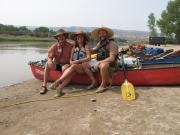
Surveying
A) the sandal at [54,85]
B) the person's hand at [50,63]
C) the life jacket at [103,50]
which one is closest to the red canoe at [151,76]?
the life jacket at [103,50]

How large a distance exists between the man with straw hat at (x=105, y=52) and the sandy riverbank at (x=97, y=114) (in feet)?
0.90

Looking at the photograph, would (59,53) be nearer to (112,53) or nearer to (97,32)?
(97,32)

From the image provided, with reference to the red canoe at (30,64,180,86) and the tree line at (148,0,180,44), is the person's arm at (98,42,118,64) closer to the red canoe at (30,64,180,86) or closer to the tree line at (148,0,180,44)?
the red canoe at (30,64,180,86)

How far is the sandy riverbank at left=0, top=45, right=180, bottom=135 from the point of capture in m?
5.33

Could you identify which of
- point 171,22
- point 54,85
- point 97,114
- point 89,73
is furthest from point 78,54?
point 171,22

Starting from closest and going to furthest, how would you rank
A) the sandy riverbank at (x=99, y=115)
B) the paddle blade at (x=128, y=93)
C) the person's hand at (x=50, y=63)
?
the sandy riverbank at (x=99, y=115) < the paddle blade at (x=128, y=93) < the person's hand at (x=50, y=63)

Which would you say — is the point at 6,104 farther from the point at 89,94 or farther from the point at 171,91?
the point at 171,91

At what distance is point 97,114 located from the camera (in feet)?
20.0

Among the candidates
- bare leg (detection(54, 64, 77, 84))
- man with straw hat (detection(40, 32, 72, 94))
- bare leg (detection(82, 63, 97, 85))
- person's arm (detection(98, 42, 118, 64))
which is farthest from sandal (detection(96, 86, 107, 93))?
man with straw hat (detection(40, 32, 72, 94))

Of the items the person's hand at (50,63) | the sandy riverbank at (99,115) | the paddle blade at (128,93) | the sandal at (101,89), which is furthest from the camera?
the person's hand at (50,63)

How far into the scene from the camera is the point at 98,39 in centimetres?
862

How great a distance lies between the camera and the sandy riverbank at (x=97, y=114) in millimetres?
5328

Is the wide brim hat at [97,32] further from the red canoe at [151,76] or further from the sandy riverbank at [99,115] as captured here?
the sandy riverbank at [99,115]

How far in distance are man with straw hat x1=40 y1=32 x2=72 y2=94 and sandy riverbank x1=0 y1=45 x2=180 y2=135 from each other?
33.2 inches
